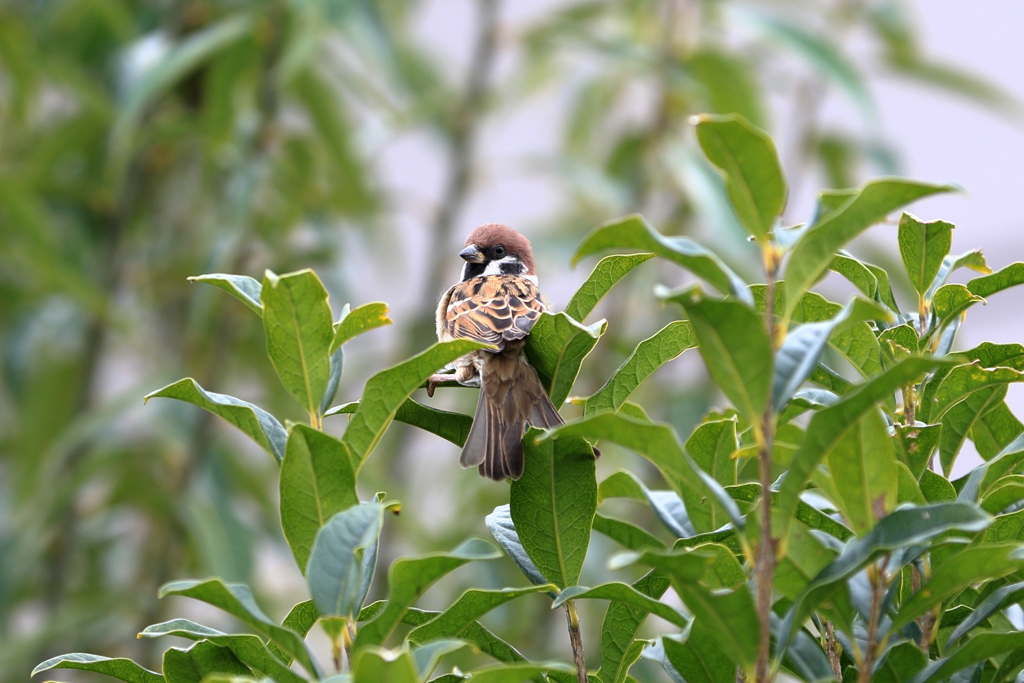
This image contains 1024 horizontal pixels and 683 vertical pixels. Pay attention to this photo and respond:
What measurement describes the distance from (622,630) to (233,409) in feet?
1.49

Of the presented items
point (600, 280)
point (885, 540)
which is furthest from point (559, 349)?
point (885, 540)

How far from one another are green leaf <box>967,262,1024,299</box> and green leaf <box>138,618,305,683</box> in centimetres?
81

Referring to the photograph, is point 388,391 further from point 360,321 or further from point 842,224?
point 842,224

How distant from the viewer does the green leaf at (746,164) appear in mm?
776

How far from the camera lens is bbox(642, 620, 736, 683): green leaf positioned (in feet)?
3.02

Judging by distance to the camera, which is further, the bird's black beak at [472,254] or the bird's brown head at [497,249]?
the bird's brown head at [497,249]

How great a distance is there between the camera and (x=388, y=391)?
3.11 feet

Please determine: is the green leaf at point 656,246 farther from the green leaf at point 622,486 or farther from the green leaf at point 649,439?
the green leaf at point 622,486

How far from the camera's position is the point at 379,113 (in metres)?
4.00

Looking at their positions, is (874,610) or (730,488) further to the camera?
(730,488)

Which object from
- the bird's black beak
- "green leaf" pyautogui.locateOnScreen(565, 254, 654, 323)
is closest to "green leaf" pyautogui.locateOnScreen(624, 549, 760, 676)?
"green leaf" pyautogui.locateOnScreen(565, 254, 654, 323)

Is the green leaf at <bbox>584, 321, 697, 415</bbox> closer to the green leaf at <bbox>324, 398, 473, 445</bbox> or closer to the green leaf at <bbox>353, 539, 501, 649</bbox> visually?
the green leaf at <bbox>324, 398, 473, 445</bbox>

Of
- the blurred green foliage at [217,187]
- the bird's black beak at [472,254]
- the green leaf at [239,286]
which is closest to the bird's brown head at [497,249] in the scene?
the bird's black beak at [472,254]

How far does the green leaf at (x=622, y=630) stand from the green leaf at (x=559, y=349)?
0.75 ft
